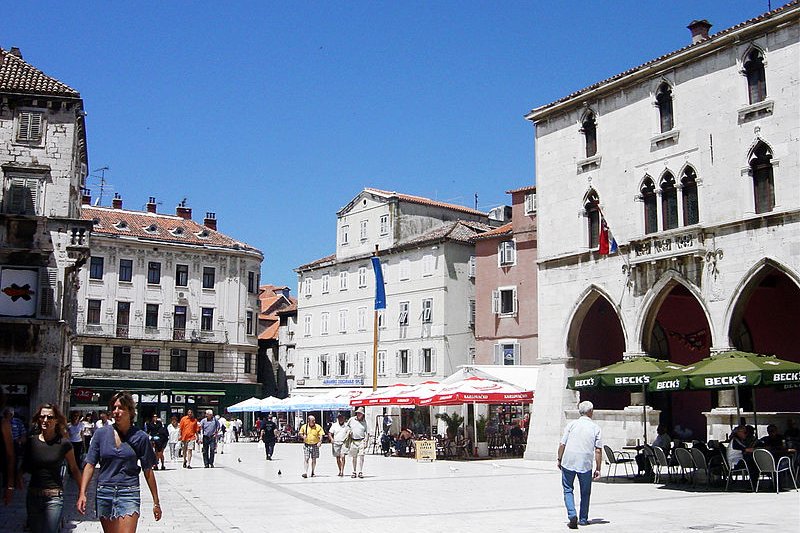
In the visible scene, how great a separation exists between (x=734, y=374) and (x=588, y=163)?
537 inches

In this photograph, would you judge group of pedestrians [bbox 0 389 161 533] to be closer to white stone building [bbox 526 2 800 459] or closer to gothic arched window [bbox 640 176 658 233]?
A: white stone building [bbox 526 2 800 459]

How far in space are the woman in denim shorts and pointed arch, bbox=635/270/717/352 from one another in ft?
68.1

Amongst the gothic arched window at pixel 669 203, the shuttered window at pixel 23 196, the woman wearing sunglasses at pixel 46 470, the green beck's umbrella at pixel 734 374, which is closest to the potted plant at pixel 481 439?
the gothic arched window at pixel 669 203

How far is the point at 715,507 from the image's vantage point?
49.0 feet

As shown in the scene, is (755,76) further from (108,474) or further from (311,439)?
(108,474)

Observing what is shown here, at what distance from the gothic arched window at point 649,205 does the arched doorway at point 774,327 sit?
3.65 metres

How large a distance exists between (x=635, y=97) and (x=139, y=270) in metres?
40.3

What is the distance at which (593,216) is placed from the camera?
30.0 meters

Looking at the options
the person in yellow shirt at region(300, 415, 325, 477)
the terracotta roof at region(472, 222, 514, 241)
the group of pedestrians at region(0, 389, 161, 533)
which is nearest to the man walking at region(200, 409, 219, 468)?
the person in yellow shirt at region(300, 415, 325, 477)

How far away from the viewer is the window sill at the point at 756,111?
24203mm

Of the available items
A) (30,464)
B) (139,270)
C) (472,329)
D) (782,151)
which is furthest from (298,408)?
(30,464)

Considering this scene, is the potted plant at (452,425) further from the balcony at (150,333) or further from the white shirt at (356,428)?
the balcony at (150,333)

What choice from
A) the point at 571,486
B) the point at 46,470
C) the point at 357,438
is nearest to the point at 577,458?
the point at 571,486

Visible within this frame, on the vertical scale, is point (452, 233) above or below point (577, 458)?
above
